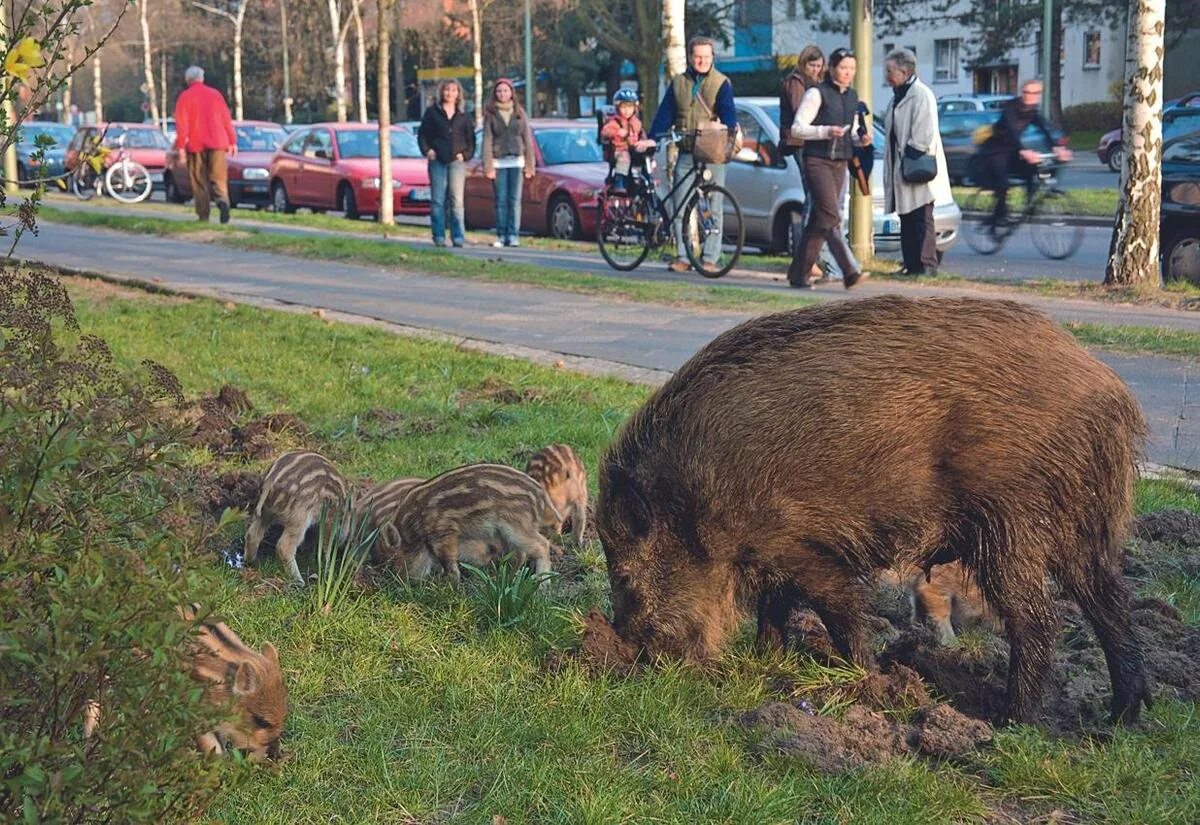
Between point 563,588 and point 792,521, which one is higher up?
point 792,521

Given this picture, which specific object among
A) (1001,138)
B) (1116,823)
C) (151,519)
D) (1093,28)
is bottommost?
(1116,823)

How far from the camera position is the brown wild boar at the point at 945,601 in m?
5.23

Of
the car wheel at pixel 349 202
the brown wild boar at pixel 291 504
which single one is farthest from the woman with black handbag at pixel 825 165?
the car wheel at pixel 349 202

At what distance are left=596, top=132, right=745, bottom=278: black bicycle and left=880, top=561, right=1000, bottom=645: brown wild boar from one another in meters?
10.1

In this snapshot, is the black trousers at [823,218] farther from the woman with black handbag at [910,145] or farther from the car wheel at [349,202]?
the car wheel at [349,202]

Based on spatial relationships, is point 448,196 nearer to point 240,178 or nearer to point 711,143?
point 711,143

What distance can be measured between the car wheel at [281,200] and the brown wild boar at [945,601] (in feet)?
82.3

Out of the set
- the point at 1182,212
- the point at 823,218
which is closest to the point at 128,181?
the point at 823,218

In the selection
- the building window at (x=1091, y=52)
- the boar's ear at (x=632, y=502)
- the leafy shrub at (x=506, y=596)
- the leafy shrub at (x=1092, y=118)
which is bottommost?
the leafy shrub at (x=506, y=596)

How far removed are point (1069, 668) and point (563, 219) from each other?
1779cm

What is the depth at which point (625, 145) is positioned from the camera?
17406 millimetres

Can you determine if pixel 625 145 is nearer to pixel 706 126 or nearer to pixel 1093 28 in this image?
pixel 706 126

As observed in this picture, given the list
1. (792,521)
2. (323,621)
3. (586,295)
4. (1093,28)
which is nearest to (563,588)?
(323,621)

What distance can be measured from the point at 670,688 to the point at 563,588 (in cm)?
126
